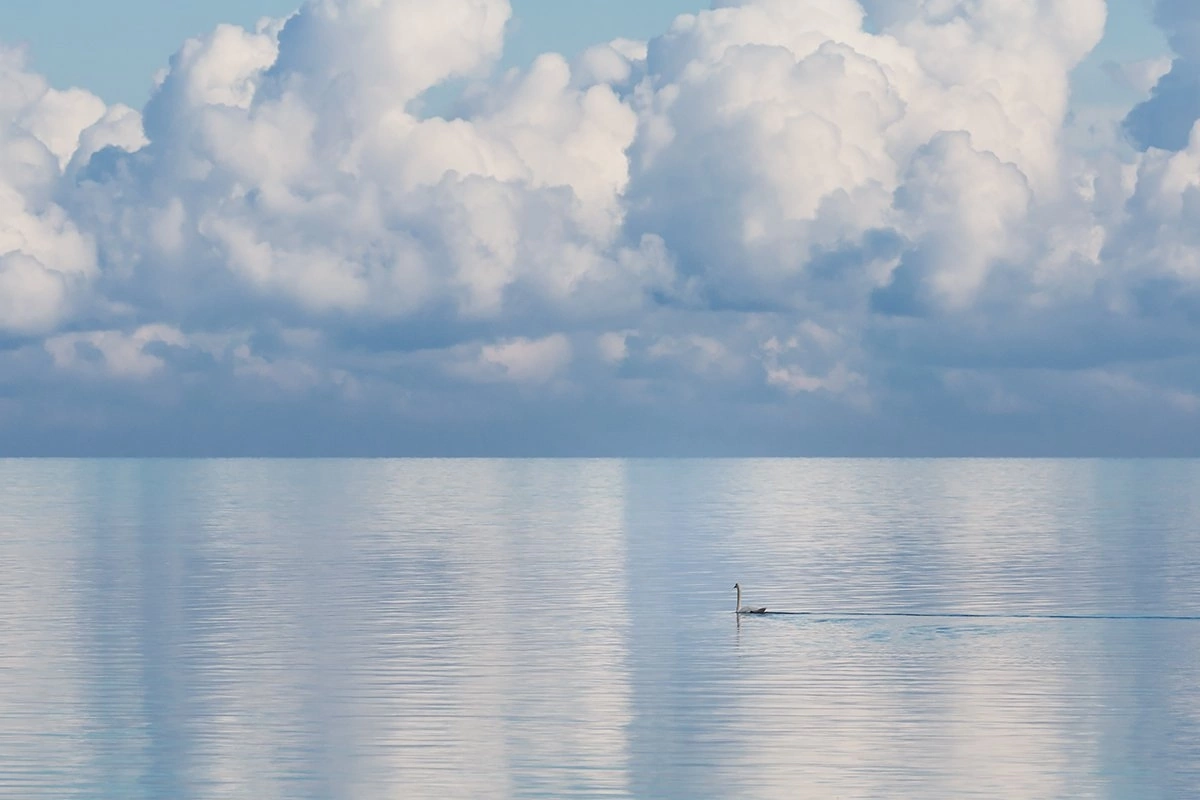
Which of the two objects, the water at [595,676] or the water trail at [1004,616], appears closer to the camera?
the water at [595,676]

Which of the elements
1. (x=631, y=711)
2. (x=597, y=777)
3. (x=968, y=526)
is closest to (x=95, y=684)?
(x=631, y=711)

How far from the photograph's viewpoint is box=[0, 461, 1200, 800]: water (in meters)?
44.4

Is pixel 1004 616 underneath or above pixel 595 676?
above

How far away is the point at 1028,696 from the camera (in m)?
55.9

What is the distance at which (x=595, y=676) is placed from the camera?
6066 centimetres

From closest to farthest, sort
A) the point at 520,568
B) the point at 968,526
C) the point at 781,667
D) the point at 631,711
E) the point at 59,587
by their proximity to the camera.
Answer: the point at 631,711, the point at 781,667, the point at 59,587, the point at 520,568, the point at 968,526

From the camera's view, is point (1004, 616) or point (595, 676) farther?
point (1004, 616)

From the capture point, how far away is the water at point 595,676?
44406mm

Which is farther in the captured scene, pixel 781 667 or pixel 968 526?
pixel 968 526

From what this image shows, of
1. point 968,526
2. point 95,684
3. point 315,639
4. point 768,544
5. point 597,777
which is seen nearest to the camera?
point 597,777

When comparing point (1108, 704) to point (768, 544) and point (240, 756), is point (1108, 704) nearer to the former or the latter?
point (240, 756)

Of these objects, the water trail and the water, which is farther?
the water trail

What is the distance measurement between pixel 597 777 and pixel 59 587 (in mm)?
57231

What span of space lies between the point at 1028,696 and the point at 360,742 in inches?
838
